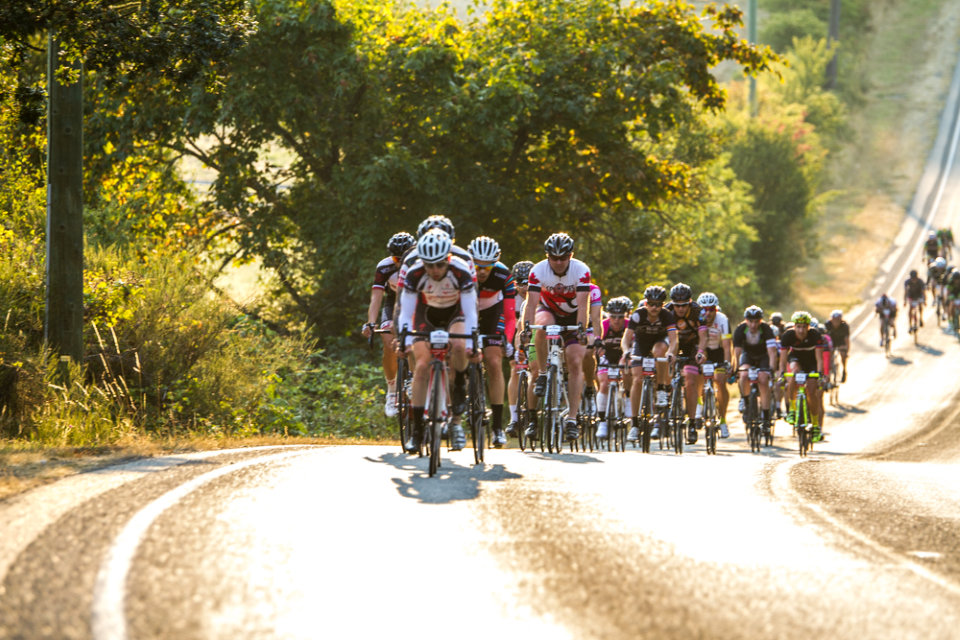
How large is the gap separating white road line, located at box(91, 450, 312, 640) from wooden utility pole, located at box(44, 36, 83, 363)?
5413mm

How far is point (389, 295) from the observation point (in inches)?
424

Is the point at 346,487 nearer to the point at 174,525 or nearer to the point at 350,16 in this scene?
the point at 174,525

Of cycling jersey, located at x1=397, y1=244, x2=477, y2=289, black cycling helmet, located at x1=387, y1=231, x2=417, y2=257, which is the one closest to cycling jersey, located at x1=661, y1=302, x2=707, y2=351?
black cycling helmet, located at x1=387, y1=231, x2=417, y2=257

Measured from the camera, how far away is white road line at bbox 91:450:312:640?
4.24 m

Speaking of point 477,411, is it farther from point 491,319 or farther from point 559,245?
point 559,245

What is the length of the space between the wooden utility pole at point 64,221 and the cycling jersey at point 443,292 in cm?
534

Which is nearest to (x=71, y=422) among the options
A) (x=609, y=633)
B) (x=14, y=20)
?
(x=14, y=20)

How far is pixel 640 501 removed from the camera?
7570 mm

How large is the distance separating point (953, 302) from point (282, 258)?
2369 cm

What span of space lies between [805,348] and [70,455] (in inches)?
458

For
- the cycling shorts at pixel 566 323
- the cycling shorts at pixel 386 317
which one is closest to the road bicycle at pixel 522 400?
the cycling shorts at pixel 566 323

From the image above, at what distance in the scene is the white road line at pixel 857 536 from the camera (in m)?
5.46

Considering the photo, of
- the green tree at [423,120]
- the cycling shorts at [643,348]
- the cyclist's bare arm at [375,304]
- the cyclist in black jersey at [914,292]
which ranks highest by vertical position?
the green tree at [423,120]

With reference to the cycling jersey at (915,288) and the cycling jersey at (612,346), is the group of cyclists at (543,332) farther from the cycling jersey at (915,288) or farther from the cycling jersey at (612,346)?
the cycling jersey at (915,288)
